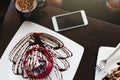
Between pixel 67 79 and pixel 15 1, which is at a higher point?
pixel 15 1

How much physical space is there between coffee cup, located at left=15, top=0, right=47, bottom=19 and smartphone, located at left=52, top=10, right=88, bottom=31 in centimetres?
6

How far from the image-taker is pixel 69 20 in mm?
805

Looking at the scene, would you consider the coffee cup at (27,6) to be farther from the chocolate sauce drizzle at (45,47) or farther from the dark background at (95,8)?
the dark background at (95,8)

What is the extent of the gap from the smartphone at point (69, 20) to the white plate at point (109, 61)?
0.10 m

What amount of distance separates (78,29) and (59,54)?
10 centimetres

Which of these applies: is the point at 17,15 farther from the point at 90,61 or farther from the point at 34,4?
the point at 90,61

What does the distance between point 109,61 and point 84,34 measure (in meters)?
0.11

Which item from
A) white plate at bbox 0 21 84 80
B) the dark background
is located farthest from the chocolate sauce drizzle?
the dark background

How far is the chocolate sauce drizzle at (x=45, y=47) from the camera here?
29.2 inches

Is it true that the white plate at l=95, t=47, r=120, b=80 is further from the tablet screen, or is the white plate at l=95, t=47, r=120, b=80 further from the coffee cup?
the coffee cup

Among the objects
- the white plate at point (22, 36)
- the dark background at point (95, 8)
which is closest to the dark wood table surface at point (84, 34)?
the white plate at point (22, 36)

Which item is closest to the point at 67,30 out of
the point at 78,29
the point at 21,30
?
the point at 78,29

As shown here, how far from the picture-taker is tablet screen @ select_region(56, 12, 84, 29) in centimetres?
79

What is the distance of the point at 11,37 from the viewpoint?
79 cm
